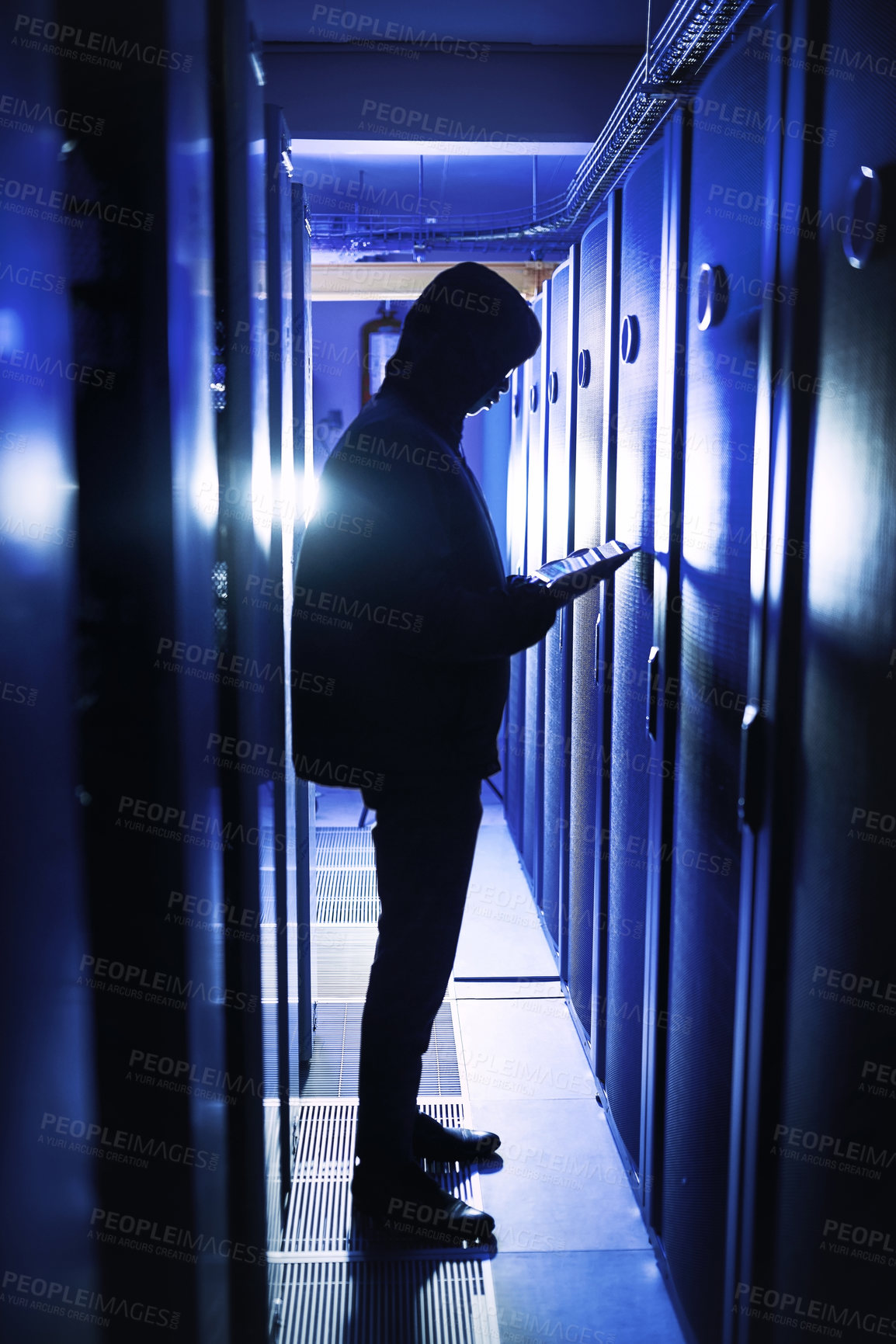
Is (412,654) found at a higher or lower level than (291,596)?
lower

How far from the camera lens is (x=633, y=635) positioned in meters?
2.24

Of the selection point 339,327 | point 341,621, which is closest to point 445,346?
point 341,621

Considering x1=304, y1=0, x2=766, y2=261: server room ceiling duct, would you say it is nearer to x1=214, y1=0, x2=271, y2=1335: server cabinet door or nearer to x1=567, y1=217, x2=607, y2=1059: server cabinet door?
x1=567, y1=217, x2=607, y2=1059: server cabinet door

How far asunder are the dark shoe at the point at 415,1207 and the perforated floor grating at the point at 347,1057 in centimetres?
40

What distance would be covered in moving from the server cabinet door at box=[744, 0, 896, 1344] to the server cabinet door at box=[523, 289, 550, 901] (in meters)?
2.20

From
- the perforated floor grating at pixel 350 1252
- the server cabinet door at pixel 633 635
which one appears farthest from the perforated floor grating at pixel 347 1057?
the server cabinet door at pixel 633 635

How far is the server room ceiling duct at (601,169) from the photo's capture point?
183cm

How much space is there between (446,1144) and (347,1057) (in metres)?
0.56

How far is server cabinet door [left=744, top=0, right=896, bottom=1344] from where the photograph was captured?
114cm

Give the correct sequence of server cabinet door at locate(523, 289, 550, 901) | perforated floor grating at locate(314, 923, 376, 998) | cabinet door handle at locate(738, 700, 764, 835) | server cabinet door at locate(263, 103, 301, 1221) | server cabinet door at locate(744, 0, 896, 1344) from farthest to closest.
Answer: server cabinet door at locate(523, 289, 550, 901), perforated floor grating at locate(314, 923, 376, 998), server cabinet door at locate(263, 103, 301, 1221), cabinet door handle at locate(738, 700, 764, 835), server cabinet door at locate(744, 0, 896, 1344)

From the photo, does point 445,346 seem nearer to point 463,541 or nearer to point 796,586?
point 463,541

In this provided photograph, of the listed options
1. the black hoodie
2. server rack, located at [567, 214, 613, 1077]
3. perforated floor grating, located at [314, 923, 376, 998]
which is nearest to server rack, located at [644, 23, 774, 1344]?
the black hoodie

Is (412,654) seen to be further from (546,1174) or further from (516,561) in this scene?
(516,561)

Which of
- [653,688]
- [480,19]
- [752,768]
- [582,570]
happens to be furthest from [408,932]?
[480,19]
